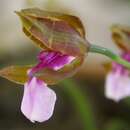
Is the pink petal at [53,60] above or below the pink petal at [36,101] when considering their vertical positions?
above

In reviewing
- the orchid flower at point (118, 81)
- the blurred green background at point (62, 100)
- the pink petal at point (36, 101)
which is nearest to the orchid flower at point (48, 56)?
the pink petal at point (36, 101)

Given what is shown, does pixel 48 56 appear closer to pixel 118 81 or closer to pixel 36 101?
pixel 36 101

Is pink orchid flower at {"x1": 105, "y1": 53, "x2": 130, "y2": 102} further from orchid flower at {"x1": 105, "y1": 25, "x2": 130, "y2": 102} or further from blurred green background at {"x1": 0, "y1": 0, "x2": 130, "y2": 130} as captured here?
blurred green background at {"x1": 0, "y1": 0, "x2": 130, "y2": 130}

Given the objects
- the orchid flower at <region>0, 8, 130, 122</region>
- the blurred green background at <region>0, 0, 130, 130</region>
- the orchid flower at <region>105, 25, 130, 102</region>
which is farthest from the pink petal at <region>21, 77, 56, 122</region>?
the blurred green background at <region>0, 0, 130, 130</region>

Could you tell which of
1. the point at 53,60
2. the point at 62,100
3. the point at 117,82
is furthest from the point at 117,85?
the point at 62,100

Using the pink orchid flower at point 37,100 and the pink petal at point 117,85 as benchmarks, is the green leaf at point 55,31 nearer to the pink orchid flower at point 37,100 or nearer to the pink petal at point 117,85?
the pink orchid flower at point 37,100

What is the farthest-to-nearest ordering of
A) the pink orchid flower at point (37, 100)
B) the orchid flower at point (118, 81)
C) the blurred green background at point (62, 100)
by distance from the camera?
1. the blurred green background at point (62, 100)
2. the orchid flower at point (118, 81)
3. the pink orchid flower at point (37, 100)

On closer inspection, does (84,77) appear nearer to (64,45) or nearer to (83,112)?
(83,112)
